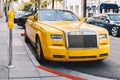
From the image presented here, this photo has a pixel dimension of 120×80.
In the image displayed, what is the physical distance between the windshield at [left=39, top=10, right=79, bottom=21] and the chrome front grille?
7.37 ft

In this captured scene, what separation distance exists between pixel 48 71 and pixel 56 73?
0.28m

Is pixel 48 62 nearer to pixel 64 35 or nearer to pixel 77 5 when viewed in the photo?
pixel 64 35

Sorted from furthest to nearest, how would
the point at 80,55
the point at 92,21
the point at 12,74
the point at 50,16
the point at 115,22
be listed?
the point at 92,21 < the point at 115,22 < the point at 50,16 < the point at 80,55 < the point at 12,74

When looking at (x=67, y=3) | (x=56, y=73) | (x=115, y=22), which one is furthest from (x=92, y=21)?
(x=67, y=3)

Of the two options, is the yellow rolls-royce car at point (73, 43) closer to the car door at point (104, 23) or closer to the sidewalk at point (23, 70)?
the sidewalk at point (23, 70)

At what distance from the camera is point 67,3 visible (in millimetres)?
63344

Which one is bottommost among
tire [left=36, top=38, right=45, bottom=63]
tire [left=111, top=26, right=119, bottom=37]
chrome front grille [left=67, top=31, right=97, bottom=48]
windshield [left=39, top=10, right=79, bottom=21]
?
tire [left=111, top=26, right=119, bottom=37]

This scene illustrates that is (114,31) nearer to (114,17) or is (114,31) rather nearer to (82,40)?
(114,17)

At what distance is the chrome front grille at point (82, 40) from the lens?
7.66m

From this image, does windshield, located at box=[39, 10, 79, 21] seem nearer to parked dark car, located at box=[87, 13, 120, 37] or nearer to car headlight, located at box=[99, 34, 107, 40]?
car headlight, located at box=[99, 34, 107, 40]

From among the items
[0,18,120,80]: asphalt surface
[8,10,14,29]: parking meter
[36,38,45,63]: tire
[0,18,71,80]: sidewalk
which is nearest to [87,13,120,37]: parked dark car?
[0,18,120,80]: asphalt surface

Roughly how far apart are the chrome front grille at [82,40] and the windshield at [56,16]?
225 cm

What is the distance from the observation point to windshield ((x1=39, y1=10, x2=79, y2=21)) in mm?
9855

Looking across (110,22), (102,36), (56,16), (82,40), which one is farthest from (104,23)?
(82,40)
